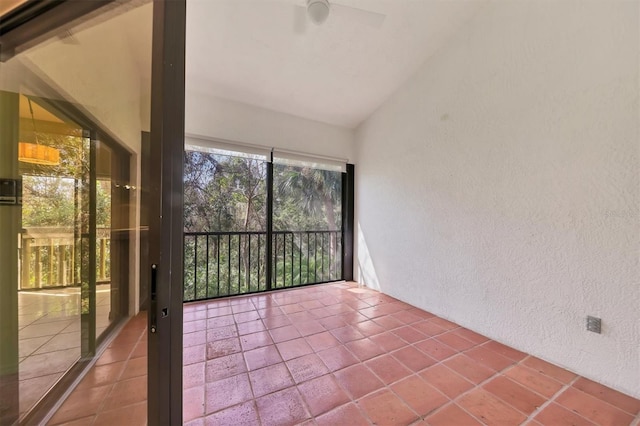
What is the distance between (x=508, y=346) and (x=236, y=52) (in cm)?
385

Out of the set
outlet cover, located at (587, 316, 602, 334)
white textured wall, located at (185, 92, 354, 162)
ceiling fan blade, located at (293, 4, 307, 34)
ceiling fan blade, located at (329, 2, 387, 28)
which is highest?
ceiling fan blade, located at (293, 4, 307, 34)

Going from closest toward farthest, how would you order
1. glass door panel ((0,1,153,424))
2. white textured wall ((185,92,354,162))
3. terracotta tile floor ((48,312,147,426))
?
glass door panel ((0,1,153,424)), terracotta tile floor ((48,312,147,426)), white textured wall ((185,92,354,162))

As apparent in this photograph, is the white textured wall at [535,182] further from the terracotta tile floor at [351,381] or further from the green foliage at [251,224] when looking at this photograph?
the green foliage at [251,224]

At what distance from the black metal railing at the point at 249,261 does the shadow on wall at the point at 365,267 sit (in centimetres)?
36

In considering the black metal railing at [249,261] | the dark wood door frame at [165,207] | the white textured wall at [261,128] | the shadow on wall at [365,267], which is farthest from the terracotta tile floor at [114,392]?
the shadow on wall at [365,267]

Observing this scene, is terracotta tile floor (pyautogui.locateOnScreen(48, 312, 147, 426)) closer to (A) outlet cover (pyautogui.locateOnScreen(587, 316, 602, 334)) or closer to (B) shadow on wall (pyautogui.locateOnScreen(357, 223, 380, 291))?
(A) outlet cover (pyautogui.locateOnScreen(587, 316, 602, 334))

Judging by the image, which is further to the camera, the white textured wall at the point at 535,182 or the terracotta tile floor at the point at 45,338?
the white textured wall at the point at 535,182

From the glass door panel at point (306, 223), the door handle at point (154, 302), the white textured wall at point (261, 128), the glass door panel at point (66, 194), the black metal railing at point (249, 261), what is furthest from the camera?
the glass door panel at point (306, 223)

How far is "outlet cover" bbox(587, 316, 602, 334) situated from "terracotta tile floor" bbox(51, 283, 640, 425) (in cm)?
36

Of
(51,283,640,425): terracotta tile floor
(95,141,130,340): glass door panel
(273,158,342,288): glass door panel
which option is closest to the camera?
(51,283,640,425): terracotta tile floor

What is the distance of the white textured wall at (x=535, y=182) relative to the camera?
1631 millimetres

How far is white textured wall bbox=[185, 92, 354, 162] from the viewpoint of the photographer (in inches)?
120

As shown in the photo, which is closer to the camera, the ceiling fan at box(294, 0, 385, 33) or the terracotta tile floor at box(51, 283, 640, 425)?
the terracotta tile floor at box(51, 283, 640, 425)

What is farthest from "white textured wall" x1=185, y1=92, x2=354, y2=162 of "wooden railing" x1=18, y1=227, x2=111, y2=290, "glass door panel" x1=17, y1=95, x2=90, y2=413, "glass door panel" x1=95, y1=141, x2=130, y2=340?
"wooden railing" x1=18, y1=227, x2=111, y2=290
